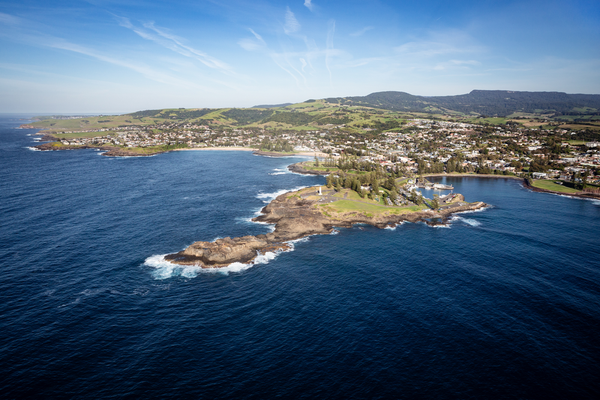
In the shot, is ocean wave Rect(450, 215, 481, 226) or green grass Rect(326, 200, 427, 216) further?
green grass Rect(326, 200, 427, 216)

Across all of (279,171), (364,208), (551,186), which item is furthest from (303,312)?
(551,186)

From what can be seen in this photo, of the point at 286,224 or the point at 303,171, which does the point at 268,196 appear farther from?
the point at 303,171

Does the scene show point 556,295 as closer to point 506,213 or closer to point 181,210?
point 506,213

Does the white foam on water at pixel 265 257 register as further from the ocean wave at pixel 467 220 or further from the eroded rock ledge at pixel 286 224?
the ocean wave at pixel 467 220

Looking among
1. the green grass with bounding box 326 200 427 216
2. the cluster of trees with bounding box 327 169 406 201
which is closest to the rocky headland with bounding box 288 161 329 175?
the cluster of trees with bounding box 327 169 406 201

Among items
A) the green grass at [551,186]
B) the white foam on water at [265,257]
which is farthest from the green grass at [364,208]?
the green grass at [551,186]

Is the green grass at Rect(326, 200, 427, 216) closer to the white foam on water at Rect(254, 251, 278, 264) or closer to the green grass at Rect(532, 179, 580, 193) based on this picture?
the white foam on water at Rect(254, 251, 278, 264)
